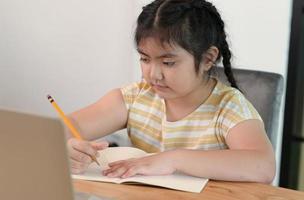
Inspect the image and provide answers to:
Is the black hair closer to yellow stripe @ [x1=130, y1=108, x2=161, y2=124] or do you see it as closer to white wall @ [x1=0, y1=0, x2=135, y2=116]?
yellow stripe @ [x1=130, y1=108, x2=161, y2=124]

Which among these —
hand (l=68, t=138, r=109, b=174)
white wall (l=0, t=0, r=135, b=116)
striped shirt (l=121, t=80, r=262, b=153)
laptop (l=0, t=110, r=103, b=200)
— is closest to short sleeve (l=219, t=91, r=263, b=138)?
striped shirt (l=121, t=80, r=262, b=153)

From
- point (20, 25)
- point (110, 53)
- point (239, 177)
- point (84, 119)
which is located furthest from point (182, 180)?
point (110, 53)

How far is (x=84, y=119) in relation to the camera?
1306 mm

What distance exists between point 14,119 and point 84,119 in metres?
0.71

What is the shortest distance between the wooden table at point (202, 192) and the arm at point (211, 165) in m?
0.02

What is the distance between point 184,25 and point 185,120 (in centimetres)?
24

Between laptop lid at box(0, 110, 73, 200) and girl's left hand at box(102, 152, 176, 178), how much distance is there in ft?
1.17

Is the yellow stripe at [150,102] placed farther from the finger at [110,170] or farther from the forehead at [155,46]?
the finger at [110,170]

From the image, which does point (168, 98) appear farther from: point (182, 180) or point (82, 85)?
point (82, 85)

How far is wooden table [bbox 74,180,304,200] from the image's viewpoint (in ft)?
3.04

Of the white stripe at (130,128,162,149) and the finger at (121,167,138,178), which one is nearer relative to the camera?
the finger at (121,167,138,178)

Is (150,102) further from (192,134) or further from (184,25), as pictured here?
(184,25)

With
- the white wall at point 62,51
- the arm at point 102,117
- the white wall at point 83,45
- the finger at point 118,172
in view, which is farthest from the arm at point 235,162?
the white wall at point 83,45

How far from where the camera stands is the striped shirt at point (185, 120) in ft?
3.94
